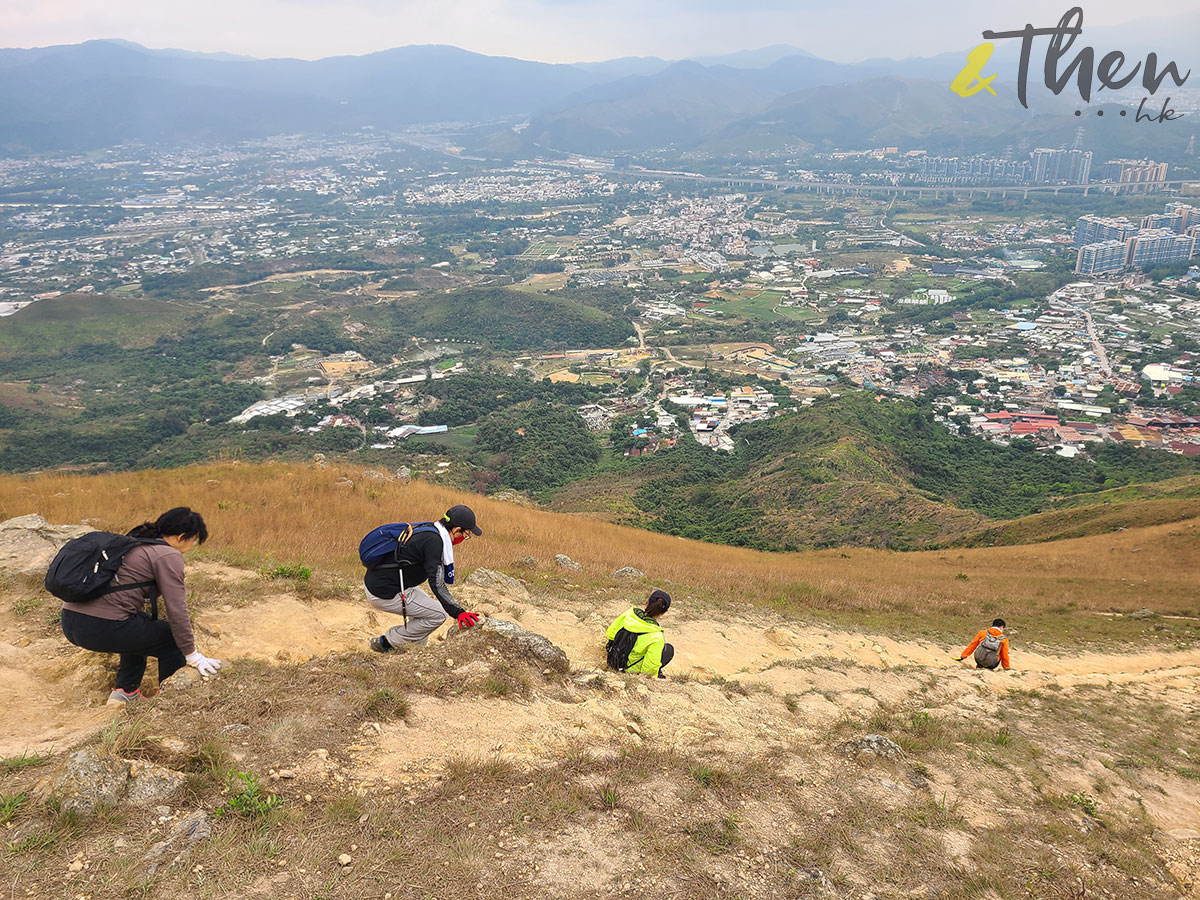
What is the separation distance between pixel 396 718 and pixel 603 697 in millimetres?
1529

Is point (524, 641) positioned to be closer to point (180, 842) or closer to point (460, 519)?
point (460, 519)

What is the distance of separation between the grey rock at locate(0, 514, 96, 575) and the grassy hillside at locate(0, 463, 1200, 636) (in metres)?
1.20

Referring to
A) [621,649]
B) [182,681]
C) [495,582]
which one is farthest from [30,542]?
[621,649]

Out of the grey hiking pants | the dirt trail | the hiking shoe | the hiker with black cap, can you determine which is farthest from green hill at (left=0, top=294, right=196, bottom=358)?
the hiker with black cap

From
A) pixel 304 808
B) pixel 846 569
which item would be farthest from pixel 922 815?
pixel 846 569

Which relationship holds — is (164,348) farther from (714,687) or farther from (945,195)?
(945,195)

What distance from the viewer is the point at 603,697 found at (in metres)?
4.76

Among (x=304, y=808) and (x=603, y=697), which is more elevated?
(x=304, y=808)

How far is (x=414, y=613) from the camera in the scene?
181 inches

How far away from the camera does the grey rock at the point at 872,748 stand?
4.62 metres

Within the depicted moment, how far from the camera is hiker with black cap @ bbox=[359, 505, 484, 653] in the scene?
434 centimetres

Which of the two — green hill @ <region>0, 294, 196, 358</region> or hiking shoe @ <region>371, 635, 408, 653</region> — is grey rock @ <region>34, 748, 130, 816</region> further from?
green hill @ <region>0, 294, 196, 358</region>

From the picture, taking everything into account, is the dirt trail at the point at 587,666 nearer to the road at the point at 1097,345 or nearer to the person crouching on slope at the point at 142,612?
the person crouching on slope at the point at 142,612

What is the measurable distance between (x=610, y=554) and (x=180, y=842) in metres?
8.33
